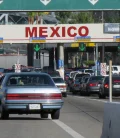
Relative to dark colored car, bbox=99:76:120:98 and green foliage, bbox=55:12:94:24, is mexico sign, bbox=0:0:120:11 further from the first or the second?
green foliage, bbox=55:12:94:24

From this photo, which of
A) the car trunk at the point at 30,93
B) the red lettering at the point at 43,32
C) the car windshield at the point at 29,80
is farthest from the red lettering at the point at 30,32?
the car trunk at the point at 30,93

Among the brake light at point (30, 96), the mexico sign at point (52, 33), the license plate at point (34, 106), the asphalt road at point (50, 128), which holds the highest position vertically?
the mexico sign at point (52, 33)

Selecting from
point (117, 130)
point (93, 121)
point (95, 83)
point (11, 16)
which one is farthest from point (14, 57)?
point (117, 130)

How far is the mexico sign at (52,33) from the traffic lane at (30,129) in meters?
35.5

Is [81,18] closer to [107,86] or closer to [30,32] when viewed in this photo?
[30,32]

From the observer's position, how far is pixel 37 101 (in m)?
21.0

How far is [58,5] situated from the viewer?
3578cm

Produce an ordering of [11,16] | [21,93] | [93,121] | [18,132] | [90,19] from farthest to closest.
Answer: [11,16] → [90,19] → [93,121] → [21,93] → [18,132]

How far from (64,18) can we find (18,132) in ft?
309

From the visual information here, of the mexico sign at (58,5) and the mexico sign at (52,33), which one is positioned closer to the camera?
the mexico sign at (58,5)

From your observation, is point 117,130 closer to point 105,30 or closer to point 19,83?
point 19,83

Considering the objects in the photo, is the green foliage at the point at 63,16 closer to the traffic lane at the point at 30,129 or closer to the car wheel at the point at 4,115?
the car wheel at the point at 4,115

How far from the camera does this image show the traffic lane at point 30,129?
16.8m

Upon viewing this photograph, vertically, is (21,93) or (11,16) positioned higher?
(11,16)
